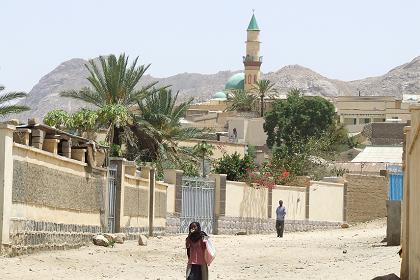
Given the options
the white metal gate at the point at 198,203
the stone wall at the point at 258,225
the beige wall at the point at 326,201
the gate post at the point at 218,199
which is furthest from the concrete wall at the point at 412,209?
the beige wall at the point at 326,201

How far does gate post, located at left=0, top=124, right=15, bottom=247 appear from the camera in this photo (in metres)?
21.3

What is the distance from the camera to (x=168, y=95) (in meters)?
52.5

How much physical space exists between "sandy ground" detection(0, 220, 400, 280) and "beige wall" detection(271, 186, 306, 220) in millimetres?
15274

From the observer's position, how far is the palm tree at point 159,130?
160ft

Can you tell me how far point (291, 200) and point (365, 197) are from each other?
17.8 ft

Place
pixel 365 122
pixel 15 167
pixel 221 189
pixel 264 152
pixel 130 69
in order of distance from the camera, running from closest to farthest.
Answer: pixel 15 167 → pixel 221 189 → pixel 130 69 → pixel 264 152 → pixel 365 122

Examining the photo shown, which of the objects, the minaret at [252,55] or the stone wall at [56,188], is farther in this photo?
the minaret at [252,55]

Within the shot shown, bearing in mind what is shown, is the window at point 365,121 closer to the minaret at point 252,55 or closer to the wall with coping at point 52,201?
the minaret at point 252,55

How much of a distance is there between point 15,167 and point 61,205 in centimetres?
355

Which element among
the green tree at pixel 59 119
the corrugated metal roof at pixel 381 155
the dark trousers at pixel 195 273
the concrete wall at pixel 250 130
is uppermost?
the concrete wall at pixel 250 130

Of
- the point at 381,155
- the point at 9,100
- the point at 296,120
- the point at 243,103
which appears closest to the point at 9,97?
the point at 9,100

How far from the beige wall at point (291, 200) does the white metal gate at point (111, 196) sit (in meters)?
16.5

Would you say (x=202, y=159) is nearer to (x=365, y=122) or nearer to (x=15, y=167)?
(x=15, y=167)

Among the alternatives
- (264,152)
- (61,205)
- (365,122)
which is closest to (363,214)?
(61,205)
